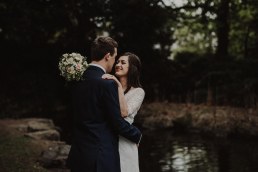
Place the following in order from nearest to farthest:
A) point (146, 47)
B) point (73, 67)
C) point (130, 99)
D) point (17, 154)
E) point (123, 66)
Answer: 1. point (73, 67)
2. point (130, 99)
3. point (123, 66)
4. point (17, 154)
5. point (146, 47)

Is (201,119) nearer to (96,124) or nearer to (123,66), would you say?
(123,66)

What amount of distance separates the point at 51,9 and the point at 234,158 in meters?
10.6

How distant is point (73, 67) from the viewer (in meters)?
4.41

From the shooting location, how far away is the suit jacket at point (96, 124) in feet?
12.9

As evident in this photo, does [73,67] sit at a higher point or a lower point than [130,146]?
higher

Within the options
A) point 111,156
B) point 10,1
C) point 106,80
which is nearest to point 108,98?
point 106,80

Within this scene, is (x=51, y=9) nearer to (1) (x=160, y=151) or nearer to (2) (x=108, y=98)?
(1) (x=160, y=151)

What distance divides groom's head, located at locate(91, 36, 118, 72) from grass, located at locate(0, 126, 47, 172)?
4604 millimetres

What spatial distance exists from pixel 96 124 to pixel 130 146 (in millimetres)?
854

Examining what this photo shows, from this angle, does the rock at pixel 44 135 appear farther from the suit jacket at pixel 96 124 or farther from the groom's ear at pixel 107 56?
the groom's ear at pixel 107 56

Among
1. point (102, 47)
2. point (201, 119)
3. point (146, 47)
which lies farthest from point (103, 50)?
point (146, 47)

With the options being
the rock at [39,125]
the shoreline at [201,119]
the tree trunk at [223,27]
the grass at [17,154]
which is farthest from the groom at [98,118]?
the tree trunk at [223,27]

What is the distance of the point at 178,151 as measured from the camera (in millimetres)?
12406

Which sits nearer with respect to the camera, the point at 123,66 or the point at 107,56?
the point at 107,56
